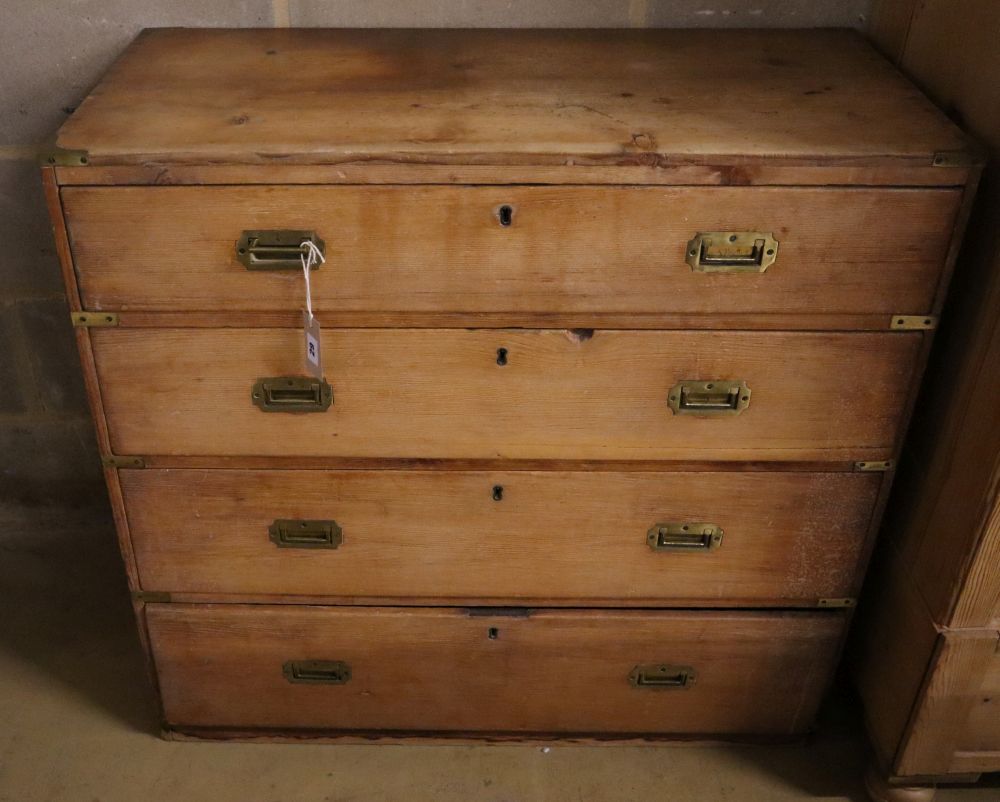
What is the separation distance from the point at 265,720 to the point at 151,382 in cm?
64

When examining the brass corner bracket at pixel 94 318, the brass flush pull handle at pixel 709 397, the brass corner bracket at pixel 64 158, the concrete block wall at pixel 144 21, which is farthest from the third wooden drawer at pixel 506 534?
the concrete block wall at pixel 144 21

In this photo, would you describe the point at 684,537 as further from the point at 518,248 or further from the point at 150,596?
the point at 150,596

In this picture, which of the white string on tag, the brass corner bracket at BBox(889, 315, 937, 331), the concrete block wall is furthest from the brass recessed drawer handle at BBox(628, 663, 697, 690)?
the concrete block wall

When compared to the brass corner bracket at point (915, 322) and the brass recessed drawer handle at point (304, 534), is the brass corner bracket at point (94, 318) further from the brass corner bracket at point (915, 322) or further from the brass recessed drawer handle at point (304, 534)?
the brass corner bracket at point (915, 322)

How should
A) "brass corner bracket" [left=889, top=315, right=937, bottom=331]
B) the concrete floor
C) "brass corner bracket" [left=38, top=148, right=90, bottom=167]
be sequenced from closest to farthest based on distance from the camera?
"brass corner bracket" [left=38, top=148, right=90, bottom=167] → "brass corner bracket" [left=889, top=315, right=937, bottom=331] → the concrete floor

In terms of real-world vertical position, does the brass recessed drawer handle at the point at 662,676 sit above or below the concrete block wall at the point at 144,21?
below

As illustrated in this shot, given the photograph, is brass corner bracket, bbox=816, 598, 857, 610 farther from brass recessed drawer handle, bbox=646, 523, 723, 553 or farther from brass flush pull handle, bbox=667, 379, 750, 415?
brass flush pull handle, bbox=667, 379, 750, 415

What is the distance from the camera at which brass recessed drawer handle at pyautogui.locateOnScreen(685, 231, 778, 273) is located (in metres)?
1.11

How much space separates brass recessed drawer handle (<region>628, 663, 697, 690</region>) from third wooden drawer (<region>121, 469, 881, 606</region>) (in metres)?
0.13

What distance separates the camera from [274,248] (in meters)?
1.12

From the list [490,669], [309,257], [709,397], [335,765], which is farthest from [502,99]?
[335,765]

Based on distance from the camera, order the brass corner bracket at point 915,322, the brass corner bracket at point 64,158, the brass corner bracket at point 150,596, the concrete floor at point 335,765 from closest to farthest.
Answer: the brass corner bracket at point 64,158 < the brass corner bracket at point 915,322 < the brass corner bracket at point 150,596 < the concrete floor at point 335,765

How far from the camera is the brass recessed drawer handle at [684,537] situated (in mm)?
1338

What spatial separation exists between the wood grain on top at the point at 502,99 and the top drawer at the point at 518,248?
0.15 ft
